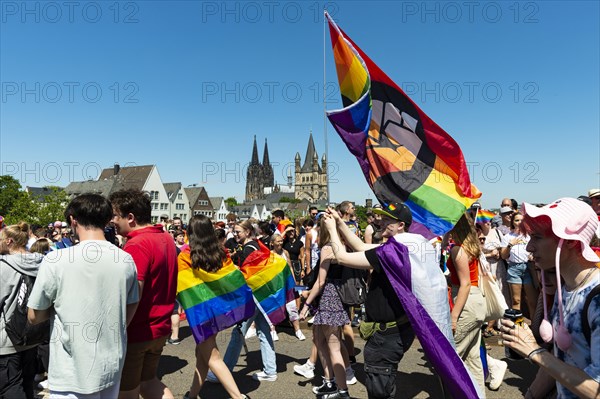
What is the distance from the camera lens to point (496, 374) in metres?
4.93

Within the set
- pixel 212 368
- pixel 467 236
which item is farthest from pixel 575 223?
pixel 212 368

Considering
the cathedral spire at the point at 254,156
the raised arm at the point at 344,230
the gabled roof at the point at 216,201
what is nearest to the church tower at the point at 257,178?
the cathedral spire at the point at 254,156

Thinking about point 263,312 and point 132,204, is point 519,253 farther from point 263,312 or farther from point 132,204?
point 132,204

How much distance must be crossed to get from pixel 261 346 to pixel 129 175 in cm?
5588

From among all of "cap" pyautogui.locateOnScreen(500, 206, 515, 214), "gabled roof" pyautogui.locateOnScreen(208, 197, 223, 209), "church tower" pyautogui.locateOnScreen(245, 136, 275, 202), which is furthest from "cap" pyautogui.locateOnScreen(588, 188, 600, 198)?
"church tower" pyautogui.locateOnScreen(245, 136, 275, 202)

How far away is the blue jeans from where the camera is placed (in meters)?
5.18

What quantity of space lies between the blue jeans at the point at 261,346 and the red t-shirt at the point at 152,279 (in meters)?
1.77

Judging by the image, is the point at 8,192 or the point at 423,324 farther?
the point at 8,192

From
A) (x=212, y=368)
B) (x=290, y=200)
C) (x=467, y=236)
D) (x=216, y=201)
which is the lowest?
(x=290, y=200)

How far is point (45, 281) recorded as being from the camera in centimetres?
258

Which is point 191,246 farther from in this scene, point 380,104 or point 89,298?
point 380,104

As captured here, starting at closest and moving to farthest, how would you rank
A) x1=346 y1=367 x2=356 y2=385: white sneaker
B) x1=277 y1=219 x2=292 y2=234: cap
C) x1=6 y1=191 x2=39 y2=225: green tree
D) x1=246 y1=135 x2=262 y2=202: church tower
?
1. x1=346 y1=367 x2=356 y2=385: white sneaker
2. x1=277 y1=219 x2=292 y2=234: cap
3. x1=6 y1=191 x2=39 y2=225: green tree
4. x1=246 y1=135 x2=262 y2=202: church tower

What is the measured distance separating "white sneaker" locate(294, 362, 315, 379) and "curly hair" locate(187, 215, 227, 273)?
6.42 ft

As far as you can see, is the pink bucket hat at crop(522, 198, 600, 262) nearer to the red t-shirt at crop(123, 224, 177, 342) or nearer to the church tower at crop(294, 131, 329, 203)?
the red t-shirt at crop(123, 224, 177, 342)
